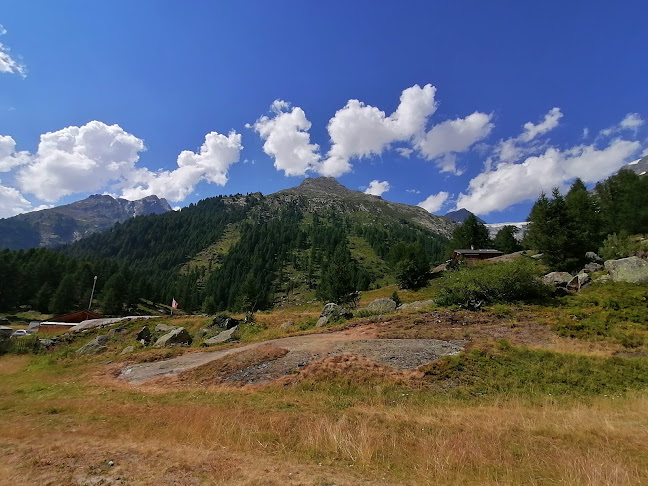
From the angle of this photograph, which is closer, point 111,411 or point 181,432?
point 181,432

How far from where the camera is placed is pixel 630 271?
3200 cm

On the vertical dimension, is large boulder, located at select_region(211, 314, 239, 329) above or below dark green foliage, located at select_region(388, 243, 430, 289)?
below

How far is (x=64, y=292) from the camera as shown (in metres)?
88.9

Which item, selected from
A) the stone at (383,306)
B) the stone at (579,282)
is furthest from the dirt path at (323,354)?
the stone at (579,282)

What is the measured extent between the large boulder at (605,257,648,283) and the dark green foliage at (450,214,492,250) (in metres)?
64.5

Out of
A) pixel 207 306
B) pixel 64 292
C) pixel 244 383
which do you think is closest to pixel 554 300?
pixel 244 383

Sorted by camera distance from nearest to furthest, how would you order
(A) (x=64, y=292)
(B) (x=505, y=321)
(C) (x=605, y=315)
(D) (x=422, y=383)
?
(D) (x=422, y=383), (C) (x=605, y=315), (B) (x=505, y=321), (A) (x=64, y=292)

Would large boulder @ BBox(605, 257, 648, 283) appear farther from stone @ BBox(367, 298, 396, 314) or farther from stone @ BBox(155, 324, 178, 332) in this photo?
stone @ BBox(155, 324, 178, 332)

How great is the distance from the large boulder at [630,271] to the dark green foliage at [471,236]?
6452cm

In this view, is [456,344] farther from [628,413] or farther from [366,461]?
[366,461]

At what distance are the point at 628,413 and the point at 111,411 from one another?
65.4 feet

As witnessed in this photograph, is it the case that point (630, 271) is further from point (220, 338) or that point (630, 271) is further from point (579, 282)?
point (220, 338)

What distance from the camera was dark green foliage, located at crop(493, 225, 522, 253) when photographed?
9906 centimetres

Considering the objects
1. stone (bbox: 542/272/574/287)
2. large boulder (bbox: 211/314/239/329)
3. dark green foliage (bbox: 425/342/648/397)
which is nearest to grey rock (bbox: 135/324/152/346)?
large boulder (bbox: 211/314/239/329)
